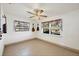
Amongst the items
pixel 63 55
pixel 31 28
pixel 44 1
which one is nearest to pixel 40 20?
pixel 31 28

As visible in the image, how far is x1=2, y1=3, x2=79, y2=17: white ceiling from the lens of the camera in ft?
5.28

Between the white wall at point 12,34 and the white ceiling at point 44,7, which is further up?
the white ceiling at point 44,7

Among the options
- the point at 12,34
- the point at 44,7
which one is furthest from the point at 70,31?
the point at 12,34

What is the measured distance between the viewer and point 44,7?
1.64 metres

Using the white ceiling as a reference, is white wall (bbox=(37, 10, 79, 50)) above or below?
below

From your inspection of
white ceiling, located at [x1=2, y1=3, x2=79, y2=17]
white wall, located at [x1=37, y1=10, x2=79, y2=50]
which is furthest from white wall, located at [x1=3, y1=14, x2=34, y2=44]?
white wall, located at [x1=37, y1=10, x2=79, y2=50]

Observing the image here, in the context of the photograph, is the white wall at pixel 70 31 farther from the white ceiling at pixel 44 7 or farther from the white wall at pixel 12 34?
the white wall at pixel 12 34

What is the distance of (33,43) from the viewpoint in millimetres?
1705

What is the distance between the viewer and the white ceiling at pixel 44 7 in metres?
1.61

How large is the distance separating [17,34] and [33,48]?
0.36m

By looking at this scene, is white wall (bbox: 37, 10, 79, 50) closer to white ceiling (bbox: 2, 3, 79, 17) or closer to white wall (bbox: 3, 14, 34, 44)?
white ceiling (bbox: 2, 3, 79, 17)

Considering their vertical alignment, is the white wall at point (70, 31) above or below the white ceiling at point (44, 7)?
below

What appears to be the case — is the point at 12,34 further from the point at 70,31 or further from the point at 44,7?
the point at 70,31

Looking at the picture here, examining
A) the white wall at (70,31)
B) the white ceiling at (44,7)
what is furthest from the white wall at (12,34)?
the white wall at (70,31)
